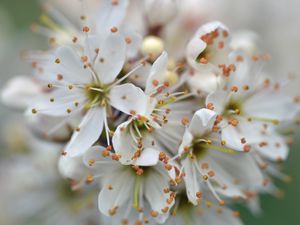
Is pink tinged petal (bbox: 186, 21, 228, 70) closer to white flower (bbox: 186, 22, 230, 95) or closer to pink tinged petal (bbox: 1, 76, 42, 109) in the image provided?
white flower (bbox: 186, 22, 230, 95)

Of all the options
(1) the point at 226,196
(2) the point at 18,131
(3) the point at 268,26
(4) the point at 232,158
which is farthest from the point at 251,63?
(3) the point at 268,26

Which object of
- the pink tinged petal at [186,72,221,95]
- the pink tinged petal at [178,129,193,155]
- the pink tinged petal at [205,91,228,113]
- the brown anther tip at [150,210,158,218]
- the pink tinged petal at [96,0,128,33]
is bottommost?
the brown anther tip at [150,210,158,218]

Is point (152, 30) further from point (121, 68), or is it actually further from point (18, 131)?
point (18, 131)

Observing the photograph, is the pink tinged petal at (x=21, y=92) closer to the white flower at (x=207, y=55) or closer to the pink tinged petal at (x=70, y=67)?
the pink tinged petal at (x=70, y=67)

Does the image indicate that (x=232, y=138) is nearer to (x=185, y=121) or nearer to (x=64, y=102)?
(x=185, y=121)

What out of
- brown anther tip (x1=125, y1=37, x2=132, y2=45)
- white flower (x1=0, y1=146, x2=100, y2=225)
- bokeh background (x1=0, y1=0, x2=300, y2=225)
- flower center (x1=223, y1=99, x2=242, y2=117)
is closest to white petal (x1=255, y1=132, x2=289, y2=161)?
flower center (x1=223, y1=99, x2=242, y2=117)

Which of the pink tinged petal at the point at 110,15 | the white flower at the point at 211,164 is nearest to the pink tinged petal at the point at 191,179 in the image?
Answer: the white flower at the point at 211,164

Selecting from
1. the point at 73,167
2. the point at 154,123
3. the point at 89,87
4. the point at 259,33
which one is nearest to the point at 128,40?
the point at 89,87
